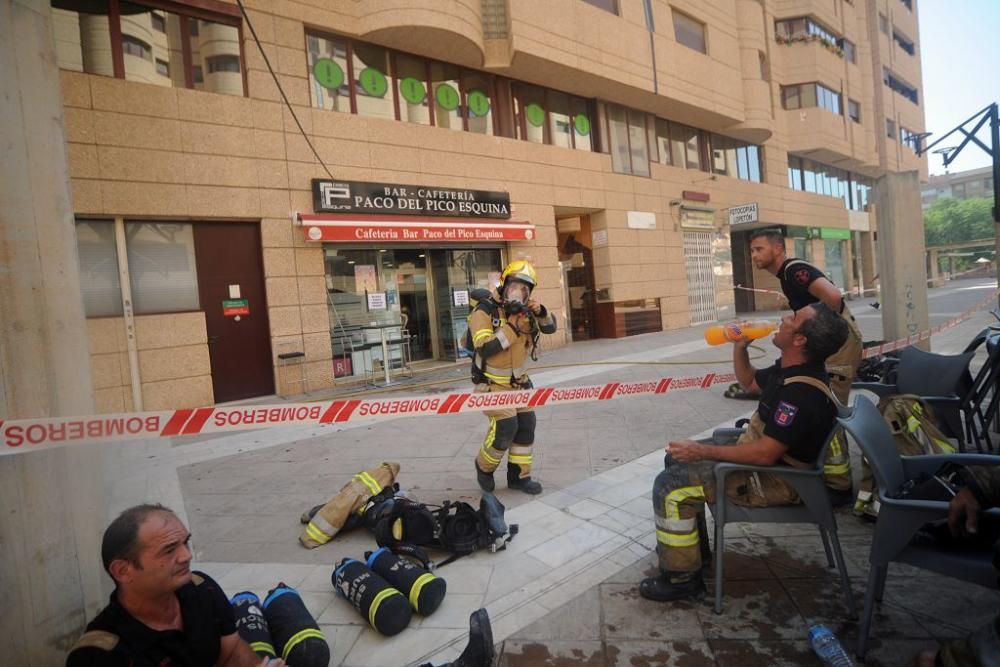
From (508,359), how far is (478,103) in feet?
33.4

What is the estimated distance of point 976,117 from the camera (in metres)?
9.16

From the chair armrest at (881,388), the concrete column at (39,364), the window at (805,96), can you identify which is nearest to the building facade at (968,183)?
the window at (805,96)

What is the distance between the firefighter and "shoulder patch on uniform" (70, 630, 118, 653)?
12.0ft

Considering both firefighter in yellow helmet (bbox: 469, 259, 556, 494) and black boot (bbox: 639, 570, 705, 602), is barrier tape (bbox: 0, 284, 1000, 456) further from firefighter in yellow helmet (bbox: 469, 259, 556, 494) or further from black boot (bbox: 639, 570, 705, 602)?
black boot (bbox: 639, 570, 705, 602)

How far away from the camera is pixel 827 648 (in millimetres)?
1937

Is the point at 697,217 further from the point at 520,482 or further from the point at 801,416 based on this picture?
the point at 801,416

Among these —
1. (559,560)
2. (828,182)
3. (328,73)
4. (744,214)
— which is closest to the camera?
(559,560)

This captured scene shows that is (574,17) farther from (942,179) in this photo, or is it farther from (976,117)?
(942,179)

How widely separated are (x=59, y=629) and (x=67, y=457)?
0.67 meters

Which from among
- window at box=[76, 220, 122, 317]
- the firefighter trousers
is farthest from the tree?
window at box=[76, 220, 122, 317]

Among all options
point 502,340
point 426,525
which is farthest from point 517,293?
point 426,525

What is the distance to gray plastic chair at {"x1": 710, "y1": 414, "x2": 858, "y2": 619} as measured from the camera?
2.31m

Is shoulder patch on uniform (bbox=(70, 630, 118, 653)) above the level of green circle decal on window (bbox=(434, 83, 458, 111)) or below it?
below

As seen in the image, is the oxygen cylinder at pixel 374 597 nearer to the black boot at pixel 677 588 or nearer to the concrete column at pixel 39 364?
the concrete column at pixel 39 364
